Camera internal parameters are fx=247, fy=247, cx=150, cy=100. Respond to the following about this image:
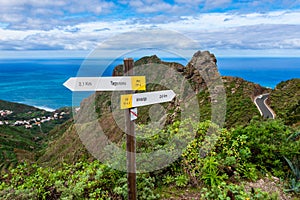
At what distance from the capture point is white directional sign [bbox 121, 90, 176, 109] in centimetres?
288

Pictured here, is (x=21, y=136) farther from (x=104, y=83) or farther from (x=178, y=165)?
(x=104, y=83)

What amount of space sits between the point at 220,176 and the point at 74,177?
239 centimetres

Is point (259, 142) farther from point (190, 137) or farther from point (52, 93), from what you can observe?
point (52, 93)

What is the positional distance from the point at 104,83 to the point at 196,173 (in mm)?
2451

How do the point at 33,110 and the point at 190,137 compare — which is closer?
the point at 190,137

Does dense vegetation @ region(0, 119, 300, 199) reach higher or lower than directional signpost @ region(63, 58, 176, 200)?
lower

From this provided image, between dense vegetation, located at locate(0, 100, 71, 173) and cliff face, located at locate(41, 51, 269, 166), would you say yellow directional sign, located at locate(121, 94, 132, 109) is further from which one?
dense vegetation, located at locate(0, 100, 71, 173)

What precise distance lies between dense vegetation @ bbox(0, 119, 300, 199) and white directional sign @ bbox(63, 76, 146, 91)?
4.64 ft

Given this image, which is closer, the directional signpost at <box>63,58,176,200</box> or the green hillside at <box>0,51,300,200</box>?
the directional signpost at <box>63,58,176,200</box>

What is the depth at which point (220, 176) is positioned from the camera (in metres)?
4.21

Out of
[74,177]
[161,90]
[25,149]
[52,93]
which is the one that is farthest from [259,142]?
[52,93]

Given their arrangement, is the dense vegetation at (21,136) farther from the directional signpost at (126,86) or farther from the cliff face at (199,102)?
the directional signpost at (126,86)

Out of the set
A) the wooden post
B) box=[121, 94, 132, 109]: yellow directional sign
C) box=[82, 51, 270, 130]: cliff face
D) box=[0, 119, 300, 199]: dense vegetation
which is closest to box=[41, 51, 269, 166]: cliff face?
box=[82, 51, 270, 130]: cliff face

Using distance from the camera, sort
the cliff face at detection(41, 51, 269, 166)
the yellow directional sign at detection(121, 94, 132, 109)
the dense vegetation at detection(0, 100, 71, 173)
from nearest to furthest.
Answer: the yellow directional sign at detection(121, 94, 132, 109) < the cliff face at detection(41, 51, 269, 166) < the dense vegetation at detection(0, 100, 71, 173)
